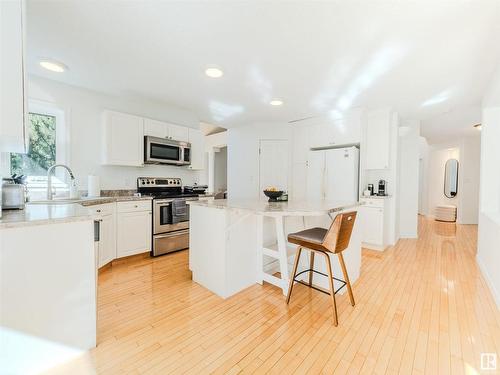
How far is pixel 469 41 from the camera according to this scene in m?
1.96

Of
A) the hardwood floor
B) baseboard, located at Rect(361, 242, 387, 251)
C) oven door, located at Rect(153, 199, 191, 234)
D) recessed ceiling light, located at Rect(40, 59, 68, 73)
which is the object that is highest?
recessed ceiling light, located at Rect(40, 59, 68, 73)

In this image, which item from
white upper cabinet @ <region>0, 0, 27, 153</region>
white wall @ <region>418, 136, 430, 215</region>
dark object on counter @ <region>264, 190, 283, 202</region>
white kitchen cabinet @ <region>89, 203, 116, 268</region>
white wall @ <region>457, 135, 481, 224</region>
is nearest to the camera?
white upper cabinet @ <region>0, 0, 27, 153</region>

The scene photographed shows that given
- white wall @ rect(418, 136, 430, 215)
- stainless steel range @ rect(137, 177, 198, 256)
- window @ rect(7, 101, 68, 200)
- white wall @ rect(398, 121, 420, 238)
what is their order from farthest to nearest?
white wall @ rect(418, 136, 430, 215), white wall @ rect(398, 121, 420, 238), stainless steel range @ rect(137, 177, 198, 256), window @ rect(7, 101, 68, 200)

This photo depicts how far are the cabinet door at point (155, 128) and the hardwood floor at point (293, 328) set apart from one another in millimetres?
2002

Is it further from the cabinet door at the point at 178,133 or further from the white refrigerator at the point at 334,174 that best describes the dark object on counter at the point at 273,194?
the cabinet door at the point at 178,133

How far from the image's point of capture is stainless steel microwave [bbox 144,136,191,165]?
3381 millimetres

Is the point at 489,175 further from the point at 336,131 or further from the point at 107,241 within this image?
the point at 107,241

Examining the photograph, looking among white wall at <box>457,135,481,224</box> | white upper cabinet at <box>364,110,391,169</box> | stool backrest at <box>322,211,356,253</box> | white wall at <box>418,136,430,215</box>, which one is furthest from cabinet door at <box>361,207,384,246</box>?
white wall at <box>418,136,430,215</box>

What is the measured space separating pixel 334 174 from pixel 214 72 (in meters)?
2.61

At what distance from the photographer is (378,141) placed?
382cm

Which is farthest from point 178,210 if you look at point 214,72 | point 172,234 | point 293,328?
point 293,328

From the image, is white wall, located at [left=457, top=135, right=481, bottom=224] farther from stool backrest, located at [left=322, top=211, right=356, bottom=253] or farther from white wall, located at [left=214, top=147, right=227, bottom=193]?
white wall, located at [left=214, top=147, right=227, bottom=193]

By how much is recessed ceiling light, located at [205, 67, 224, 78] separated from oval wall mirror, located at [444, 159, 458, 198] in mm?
7633

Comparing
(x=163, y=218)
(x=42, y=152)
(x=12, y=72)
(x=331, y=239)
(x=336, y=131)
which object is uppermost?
(x=336, y=131)
